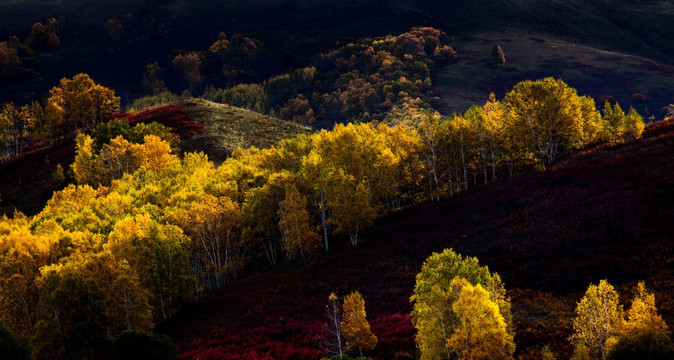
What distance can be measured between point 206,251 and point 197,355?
20.8 metres

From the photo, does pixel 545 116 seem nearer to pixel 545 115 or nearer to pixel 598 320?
pixel 545 115

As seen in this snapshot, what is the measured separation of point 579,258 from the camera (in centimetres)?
4488

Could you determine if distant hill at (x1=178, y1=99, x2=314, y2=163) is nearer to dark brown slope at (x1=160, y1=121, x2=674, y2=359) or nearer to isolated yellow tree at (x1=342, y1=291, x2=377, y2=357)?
dark brown slope at (x1=160, y1=121, x2=674, y2=359)

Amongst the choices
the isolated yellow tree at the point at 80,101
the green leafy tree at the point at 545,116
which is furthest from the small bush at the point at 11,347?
the isolated yellow tree at the point at 80,101

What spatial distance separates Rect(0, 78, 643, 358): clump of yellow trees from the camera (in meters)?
46.5

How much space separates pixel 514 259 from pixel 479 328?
2341cm

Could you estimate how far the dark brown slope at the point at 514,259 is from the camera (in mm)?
39281

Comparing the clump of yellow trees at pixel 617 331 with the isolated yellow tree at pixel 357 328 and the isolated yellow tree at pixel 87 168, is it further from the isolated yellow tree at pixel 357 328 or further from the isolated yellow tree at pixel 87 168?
the isolated yellow tree at pixel 87 168

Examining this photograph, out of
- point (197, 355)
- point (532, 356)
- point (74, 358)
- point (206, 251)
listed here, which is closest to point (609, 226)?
point (532, 356)

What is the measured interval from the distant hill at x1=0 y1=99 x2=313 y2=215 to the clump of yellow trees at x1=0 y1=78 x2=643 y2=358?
18.5 metres

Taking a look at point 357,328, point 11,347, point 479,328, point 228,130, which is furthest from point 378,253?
point 228,130

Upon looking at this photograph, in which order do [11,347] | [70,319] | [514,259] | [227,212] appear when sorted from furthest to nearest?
[227,212]
[514,259]
[70,319]
[11,347]

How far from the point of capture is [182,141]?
11331cm

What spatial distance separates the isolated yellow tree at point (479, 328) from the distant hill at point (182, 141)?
83.6 meters
